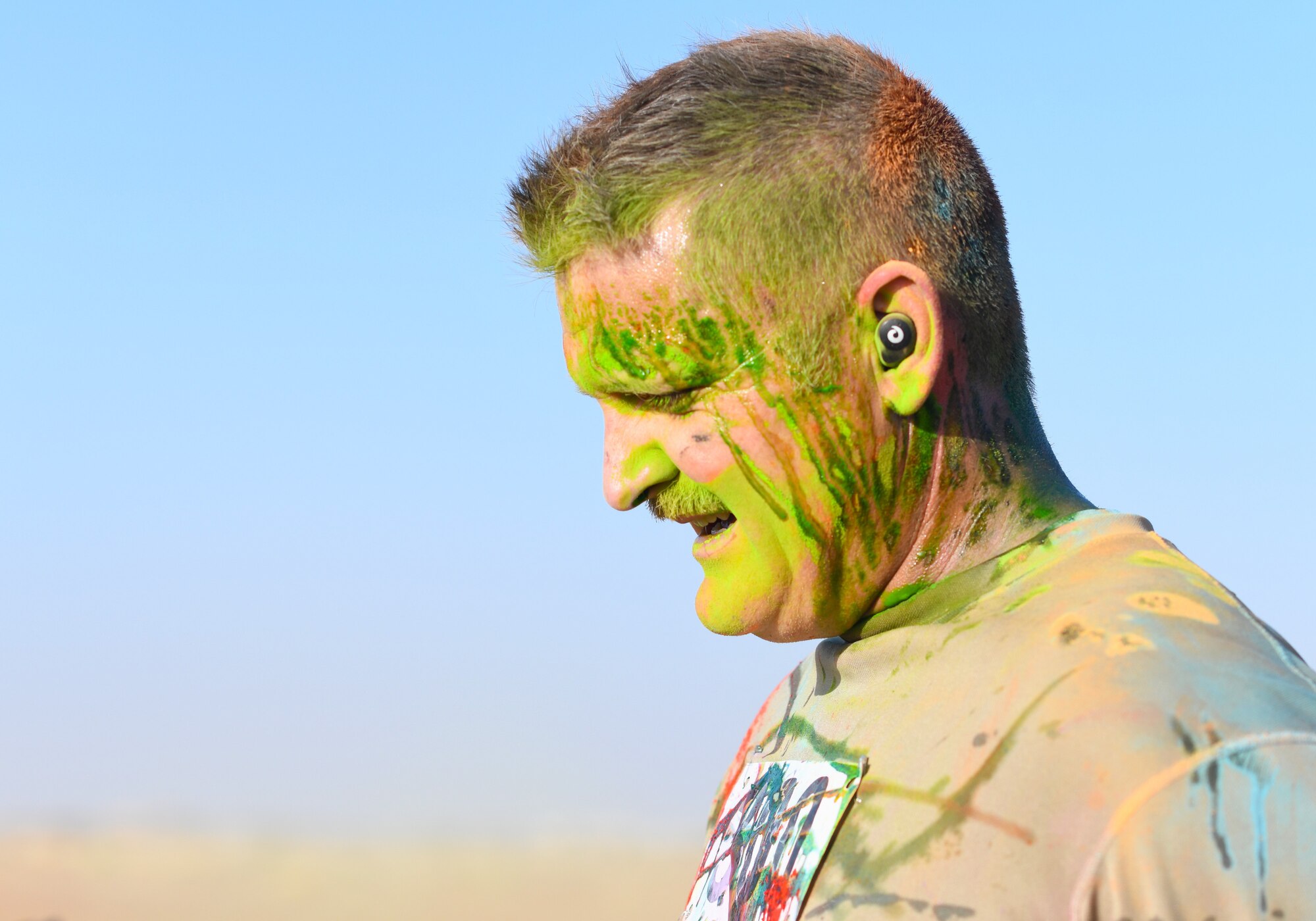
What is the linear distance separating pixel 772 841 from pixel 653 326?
1.08 meters

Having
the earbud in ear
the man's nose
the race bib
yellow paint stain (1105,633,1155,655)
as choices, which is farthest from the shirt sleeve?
the man's nose

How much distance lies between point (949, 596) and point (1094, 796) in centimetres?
70

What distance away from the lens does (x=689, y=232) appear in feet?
9.62

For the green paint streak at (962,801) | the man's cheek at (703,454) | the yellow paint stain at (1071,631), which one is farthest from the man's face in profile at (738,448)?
the green paint streak at (962,801)

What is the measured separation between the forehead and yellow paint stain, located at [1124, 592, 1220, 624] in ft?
2.93

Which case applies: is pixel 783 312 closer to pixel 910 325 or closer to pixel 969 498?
pixel 910 325

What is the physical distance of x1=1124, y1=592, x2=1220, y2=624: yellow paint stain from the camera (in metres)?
2.43

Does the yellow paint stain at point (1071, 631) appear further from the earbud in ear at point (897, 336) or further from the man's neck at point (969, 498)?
the earbud in ear at point (897, 336)

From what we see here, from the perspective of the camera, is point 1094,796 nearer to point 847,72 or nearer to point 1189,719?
point 1189,719

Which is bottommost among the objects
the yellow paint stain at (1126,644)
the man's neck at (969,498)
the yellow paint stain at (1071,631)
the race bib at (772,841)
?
the race bib at (772,841)

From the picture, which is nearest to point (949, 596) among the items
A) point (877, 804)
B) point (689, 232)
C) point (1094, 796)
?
point (877, 804)

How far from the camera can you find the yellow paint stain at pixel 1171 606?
2430 mm

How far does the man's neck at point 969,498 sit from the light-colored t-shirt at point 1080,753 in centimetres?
5

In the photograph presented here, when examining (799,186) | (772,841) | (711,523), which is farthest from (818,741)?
(799,186)
